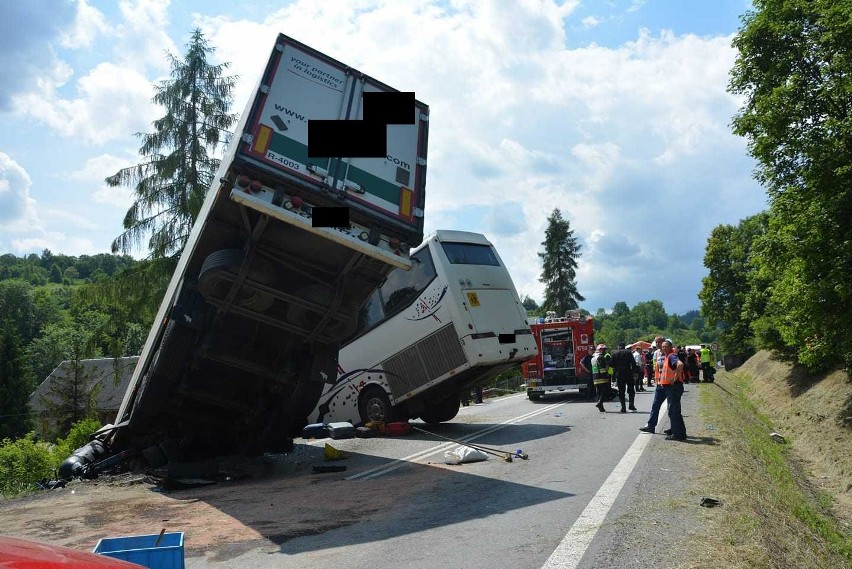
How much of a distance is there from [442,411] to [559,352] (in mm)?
8661

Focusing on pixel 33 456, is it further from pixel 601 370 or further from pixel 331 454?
pixel 601 370

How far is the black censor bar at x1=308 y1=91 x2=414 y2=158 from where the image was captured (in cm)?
768

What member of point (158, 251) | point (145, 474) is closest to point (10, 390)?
point (158, 251)

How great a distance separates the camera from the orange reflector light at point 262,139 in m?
7.19

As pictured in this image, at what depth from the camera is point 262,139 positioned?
7254mm

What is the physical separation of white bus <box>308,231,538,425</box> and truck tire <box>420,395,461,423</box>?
20.5 inches

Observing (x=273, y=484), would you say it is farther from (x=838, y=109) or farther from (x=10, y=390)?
(x=10, y=390)

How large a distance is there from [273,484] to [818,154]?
1383 cm

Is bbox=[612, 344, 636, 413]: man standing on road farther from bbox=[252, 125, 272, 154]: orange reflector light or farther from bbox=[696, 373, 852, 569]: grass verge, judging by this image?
bbox=[252, 125, 272, 154]: orange reflector light

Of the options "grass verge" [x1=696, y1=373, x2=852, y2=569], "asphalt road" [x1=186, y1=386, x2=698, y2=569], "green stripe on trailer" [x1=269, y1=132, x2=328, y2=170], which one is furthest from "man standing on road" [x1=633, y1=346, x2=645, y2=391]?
"green stripe on trailer" [x1=269, y1=132, x2=328, y2=170]

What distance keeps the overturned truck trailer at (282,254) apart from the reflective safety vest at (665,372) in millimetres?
4801

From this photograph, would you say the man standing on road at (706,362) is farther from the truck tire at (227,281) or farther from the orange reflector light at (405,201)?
the truck tire at (227,281)

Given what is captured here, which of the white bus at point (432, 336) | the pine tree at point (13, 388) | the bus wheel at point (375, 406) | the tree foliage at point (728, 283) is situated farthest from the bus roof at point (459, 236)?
the tree foliage at point (728, 283)

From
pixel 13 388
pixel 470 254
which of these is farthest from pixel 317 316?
pixel 13 388
